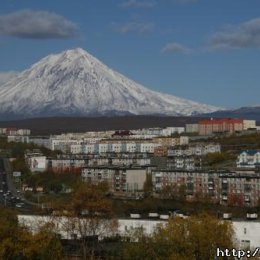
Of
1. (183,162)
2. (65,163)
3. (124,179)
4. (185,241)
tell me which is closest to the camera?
(185,241)

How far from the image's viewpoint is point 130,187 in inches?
821

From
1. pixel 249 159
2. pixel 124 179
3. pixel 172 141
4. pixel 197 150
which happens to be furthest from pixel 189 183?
pixel 172 141

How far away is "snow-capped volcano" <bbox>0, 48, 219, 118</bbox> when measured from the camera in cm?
11094

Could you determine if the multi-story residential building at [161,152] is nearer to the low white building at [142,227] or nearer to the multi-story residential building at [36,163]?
the multi-story residential building at [36,163]

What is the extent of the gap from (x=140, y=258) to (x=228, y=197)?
403 inches

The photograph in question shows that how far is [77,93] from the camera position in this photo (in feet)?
380

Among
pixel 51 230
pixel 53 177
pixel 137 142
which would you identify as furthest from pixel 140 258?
pixel 137 142

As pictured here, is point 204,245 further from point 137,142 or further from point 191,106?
point 191,106

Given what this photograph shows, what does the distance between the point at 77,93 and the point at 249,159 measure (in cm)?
9391

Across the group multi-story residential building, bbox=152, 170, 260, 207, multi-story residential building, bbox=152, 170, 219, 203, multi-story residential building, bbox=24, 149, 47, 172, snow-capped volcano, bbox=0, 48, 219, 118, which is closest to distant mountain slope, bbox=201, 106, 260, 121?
snow-capped volcano, bbox=0, 48, 219, 118

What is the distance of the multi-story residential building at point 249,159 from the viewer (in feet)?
74.1

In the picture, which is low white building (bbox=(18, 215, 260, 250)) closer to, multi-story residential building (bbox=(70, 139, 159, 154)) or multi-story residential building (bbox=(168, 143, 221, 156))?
multi-story residential building (bbox=(168, 143, 221, 156))

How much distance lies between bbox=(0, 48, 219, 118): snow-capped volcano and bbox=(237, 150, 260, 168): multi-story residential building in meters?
85.1

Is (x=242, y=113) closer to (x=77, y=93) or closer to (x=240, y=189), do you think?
(x=77, y=93)
